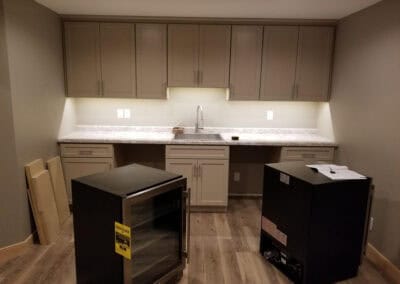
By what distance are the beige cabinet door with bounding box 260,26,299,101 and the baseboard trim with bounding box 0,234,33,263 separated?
3019 mm

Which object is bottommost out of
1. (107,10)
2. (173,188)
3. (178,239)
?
(178,239)

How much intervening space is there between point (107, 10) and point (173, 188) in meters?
2.34

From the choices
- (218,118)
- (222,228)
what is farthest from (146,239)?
(218,118)

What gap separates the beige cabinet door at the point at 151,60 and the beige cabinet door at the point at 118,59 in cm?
8

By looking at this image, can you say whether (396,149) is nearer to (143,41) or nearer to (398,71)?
(398,71)

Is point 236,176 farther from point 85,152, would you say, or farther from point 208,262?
point 85,152

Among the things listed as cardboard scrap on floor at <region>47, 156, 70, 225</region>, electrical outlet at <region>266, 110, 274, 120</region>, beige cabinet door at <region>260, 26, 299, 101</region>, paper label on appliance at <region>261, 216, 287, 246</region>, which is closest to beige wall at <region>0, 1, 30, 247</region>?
cardboard scrap on floor at <region>47, 156, 70, 225</region>

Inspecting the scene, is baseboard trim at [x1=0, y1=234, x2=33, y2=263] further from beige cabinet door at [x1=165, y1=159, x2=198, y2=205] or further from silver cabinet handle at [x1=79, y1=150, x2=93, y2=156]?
beige cabinet door at [x1=165, y1=159, x2=198, y2=205]

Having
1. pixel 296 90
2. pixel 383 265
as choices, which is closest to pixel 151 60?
pixel 296 90

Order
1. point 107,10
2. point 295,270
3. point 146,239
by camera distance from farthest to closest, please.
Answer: point 107,10, point 295,270, point 146,239

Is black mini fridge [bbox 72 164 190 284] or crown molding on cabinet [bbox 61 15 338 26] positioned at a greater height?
crown molding on cabinet [bbox 61 15 338 26]

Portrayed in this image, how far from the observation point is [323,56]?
12.0ft

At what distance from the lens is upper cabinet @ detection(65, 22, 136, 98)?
3.57 metres

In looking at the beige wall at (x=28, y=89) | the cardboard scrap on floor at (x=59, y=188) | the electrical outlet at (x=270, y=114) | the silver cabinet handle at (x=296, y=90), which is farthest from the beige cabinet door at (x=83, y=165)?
the silver cabinet handle at (x=296, y=90)
